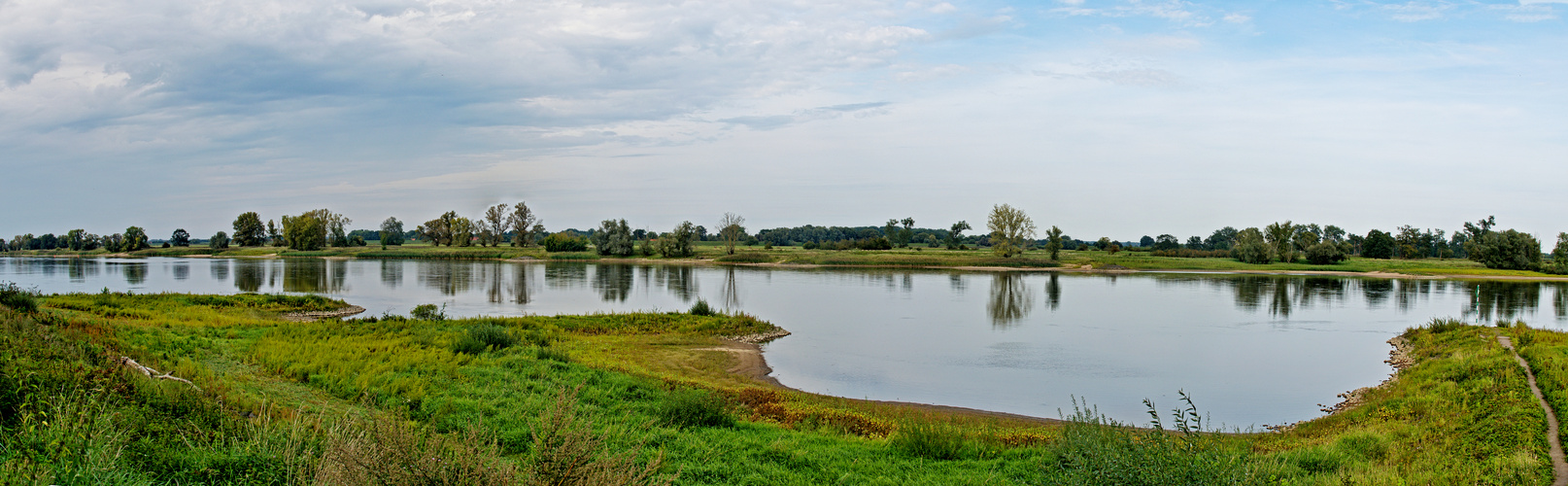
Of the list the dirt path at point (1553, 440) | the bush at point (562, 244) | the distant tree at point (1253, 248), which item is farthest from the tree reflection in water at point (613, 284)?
the distant tree at point (1253, 248)

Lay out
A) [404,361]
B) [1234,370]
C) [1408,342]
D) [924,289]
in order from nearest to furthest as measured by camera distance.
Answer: [404,361], [1234,370], [1408,342], [924,289]

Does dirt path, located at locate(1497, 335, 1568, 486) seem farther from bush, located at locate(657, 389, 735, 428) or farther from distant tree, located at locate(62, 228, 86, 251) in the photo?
distant tree, located at locate(62, 228, 86, 251)

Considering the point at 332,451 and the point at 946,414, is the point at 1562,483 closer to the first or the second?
the point at 946,414

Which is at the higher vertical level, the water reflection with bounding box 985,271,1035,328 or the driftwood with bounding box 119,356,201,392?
the driftwood with bounding box 119,356,201,392

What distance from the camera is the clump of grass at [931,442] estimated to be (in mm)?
7629

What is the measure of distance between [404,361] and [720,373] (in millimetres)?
6882

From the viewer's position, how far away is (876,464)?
7188 mm

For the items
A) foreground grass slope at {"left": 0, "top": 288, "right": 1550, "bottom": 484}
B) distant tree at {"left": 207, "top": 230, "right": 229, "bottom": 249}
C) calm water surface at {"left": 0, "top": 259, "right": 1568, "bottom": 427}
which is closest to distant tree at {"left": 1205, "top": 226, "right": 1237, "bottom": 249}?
calm water surface at {"left": 0, "top": 259, "right": 1568, "bottom": 427}

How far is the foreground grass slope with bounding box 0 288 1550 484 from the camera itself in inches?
171

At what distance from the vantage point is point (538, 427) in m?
7.29

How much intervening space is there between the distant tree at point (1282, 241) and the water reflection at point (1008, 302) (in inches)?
1602

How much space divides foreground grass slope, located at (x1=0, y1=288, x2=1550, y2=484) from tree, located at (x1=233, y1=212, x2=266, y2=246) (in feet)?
372

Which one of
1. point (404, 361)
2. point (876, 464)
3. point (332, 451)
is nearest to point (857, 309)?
point (404, 361)

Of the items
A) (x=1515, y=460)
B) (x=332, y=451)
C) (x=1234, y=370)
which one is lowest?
(x=1234, y=370)
